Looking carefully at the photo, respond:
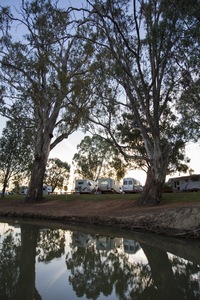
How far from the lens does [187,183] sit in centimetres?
3481

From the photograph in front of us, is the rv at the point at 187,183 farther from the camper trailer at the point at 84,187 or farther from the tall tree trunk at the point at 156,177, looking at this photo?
the tall tree trunk at the point at 156,177

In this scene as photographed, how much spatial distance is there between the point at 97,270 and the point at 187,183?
99.4 feet

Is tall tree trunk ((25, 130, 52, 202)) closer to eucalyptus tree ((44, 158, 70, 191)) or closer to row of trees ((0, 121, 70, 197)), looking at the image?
row of trees ((0, 121, 70, 197))

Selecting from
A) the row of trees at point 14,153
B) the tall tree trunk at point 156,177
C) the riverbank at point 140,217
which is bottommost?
the riverbank at point 140,217

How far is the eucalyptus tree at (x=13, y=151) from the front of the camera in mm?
37062

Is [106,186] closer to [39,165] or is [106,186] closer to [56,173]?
[39,165]

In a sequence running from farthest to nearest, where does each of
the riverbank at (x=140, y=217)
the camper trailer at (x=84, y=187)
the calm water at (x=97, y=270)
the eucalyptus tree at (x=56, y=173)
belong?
1. the eucalyptus tree at (x=56, y=173)
2. the camper trailer at (x=84, y=187)
3. the riverbank at (x=140, y=217)
4. the calm water at (x=97, y=270)

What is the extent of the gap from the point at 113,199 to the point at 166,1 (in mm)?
14857

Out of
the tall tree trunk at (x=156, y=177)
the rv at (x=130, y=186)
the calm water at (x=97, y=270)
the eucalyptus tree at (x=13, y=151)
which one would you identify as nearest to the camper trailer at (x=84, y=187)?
the rv at (x=130, y=186)

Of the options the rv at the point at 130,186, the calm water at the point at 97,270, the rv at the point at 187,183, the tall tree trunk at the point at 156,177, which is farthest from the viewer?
the rv at the point at 130,186

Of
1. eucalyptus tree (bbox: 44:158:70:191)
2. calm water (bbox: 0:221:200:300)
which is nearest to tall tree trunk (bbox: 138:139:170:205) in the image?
calm water (bbox: 0:221:200:300)

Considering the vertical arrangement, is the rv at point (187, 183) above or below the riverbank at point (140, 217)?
above

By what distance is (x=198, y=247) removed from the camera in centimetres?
962

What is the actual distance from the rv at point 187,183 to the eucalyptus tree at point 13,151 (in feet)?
60.8
